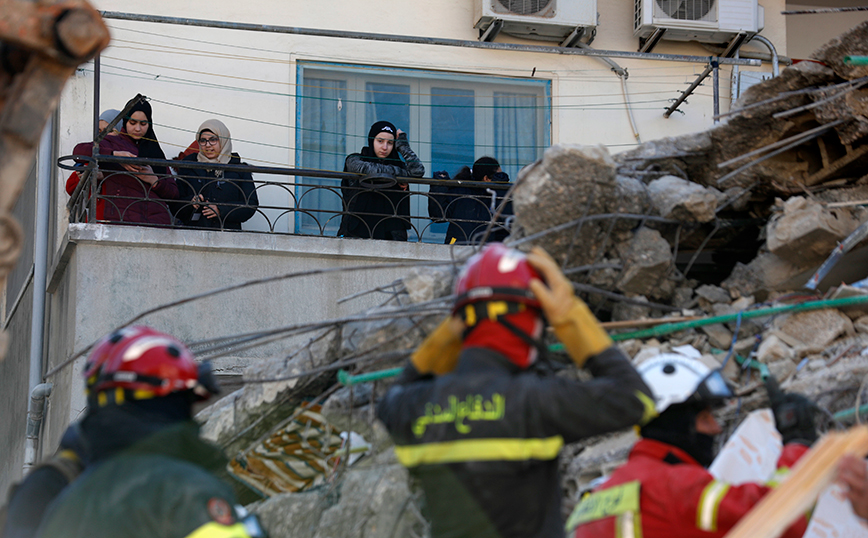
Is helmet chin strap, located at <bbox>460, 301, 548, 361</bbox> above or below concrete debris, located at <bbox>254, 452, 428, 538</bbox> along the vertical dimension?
above

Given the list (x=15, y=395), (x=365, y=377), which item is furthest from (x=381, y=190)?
(x=15, y=395)

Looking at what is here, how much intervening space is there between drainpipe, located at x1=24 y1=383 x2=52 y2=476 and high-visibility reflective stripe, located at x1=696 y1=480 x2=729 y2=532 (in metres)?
7.02

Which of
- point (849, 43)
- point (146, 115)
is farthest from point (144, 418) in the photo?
point (146, 115)

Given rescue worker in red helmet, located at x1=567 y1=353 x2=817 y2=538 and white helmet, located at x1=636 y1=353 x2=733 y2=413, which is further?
white helmet, located at x1=636 y1=353 x2=733 y2=413

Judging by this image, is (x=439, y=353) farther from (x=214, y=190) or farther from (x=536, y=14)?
(x=536, y=14)

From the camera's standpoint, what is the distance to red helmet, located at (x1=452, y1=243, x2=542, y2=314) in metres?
2.85

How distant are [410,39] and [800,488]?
23.9ft

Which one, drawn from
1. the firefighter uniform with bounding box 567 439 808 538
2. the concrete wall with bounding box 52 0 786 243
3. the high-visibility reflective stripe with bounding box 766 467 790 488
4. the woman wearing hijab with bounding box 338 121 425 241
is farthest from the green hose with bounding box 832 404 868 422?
the concrete wall with bounding box 52 0 786 243

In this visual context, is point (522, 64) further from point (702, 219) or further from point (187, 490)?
point (187, 490)

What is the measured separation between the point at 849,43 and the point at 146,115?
19.5 ft

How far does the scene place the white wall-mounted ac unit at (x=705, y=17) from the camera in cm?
1059

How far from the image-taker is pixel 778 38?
36.4ft

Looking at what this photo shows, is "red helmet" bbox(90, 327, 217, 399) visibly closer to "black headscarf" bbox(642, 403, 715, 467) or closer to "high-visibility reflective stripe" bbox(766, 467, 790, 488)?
"black headscarf" bbox(642, 403, 715, 467)

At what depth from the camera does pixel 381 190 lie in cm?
838
